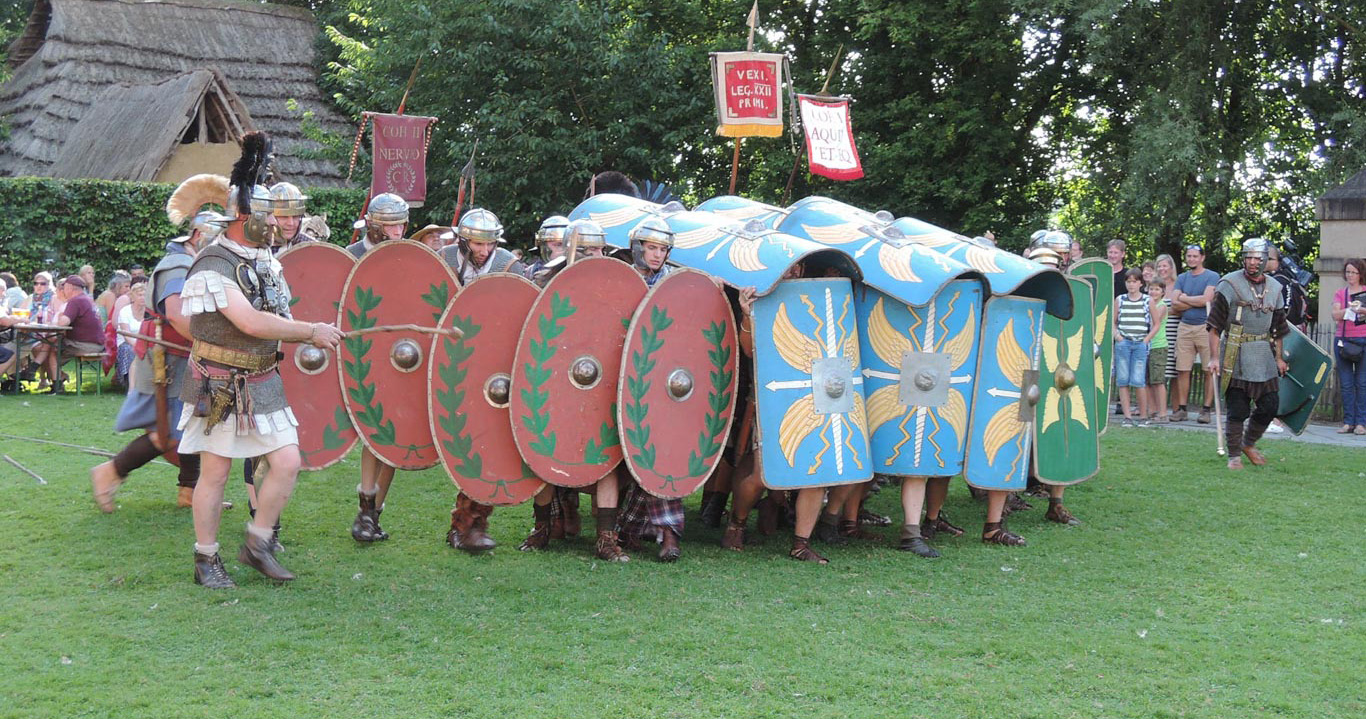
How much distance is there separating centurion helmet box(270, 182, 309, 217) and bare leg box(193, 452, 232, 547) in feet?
3.16

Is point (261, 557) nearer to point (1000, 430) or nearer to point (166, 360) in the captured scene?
point (166, 360)

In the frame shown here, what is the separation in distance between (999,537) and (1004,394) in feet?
2.57

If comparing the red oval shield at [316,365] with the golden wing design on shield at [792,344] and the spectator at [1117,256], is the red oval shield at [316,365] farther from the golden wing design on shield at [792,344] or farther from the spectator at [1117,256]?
the spectator at [1117,256]

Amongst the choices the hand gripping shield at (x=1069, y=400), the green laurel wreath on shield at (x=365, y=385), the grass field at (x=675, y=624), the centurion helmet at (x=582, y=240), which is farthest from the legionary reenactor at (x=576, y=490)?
the hand gripping shield at (x=1069, y=400)

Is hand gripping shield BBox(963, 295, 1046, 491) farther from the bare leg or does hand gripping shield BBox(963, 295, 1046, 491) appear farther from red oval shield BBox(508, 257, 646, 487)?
the bare leg

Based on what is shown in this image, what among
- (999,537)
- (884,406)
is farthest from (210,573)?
(999,537)

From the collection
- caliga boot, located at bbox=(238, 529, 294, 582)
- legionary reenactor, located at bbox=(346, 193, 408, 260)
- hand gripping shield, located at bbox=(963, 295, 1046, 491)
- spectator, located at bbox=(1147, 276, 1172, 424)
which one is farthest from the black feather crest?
spectator, located at bbox=(1147, 276, 1172, 424)

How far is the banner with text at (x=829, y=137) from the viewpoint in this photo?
10578 millimetres

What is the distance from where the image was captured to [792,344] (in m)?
5.25

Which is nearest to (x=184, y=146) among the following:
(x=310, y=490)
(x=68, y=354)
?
(x=68, y=354)

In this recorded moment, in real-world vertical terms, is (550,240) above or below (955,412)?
above

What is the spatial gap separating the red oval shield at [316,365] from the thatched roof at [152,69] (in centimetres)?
1464

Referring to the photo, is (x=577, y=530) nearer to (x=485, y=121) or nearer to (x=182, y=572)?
(x=182, y=572)

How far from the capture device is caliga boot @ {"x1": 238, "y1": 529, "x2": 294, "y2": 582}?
15.9 feet
